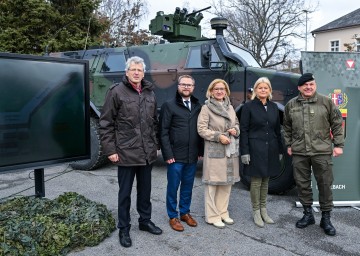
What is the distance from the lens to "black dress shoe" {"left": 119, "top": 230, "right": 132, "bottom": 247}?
344 centimetres

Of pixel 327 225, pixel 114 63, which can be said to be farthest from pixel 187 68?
pixel 327 225

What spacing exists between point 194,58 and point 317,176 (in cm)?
284

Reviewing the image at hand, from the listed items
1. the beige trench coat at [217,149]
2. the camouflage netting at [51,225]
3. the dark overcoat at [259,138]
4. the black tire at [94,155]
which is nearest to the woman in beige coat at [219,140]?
the beige trench coat at [217,149]

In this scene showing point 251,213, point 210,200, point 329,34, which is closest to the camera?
point 210,200

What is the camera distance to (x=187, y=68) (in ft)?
19.3

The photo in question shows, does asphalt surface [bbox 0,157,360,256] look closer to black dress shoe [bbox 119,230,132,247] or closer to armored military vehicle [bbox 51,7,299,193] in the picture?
black dress shoe [bbox 119,230,132,247]

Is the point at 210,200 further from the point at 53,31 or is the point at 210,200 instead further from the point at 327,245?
the point at 53,31

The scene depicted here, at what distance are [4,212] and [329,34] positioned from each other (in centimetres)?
3393

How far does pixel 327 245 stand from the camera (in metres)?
3.54

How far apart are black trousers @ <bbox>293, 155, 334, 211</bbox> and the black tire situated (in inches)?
141

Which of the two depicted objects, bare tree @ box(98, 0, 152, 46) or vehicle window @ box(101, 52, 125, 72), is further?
bare tree @ box(98, 0, 152, 46)

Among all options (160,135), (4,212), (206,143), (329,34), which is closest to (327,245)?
(206,143)

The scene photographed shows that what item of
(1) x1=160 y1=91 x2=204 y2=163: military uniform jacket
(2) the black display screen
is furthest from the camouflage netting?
(1) x1=160 y1=91 x2=204 y2=163: military uniform jacket

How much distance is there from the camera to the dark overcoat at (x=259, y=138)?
12.7 ft
